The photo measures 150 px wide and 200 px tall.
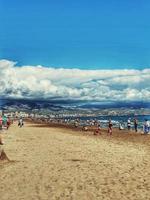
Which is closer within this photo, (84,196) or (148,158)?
(84,196)

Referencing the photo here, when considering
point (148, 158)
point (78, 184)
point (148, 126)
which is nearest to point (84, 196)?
point (78, 184)

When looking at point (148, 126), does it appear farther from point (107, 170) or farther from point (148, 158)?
point (107, 170)

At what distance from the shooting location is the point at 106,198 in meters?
16.3

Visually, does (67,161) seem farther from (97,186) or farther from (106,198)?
(106,198)

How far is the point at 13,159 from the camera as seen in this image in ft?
88.3

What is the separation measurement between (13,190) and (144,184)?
494 centimetres

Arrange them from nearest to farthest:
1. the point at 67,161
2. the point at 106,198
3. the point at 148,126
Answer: the point at 106,198
the point at 67,161
the point at 148,126

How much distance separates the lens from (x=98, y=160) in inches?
1062

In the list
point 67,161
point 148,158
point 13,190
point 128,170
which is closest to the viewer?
point 13,190

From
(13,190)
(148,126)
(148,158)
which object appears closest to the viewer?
(13,190)

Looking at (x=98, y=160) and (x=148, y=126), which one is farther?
(x=148, y=126)

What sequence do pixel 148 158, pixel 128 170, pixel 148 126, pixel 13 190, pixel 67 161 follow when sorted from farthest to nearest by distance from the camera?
pixel 148 126
pixel 148 158
pixel 67 161
pixel 128 170
pixel 13 190

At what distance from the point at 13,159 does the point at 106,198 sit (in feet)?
37.7

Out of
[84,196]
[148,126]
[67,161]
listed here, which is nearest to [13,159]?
[67,161]
